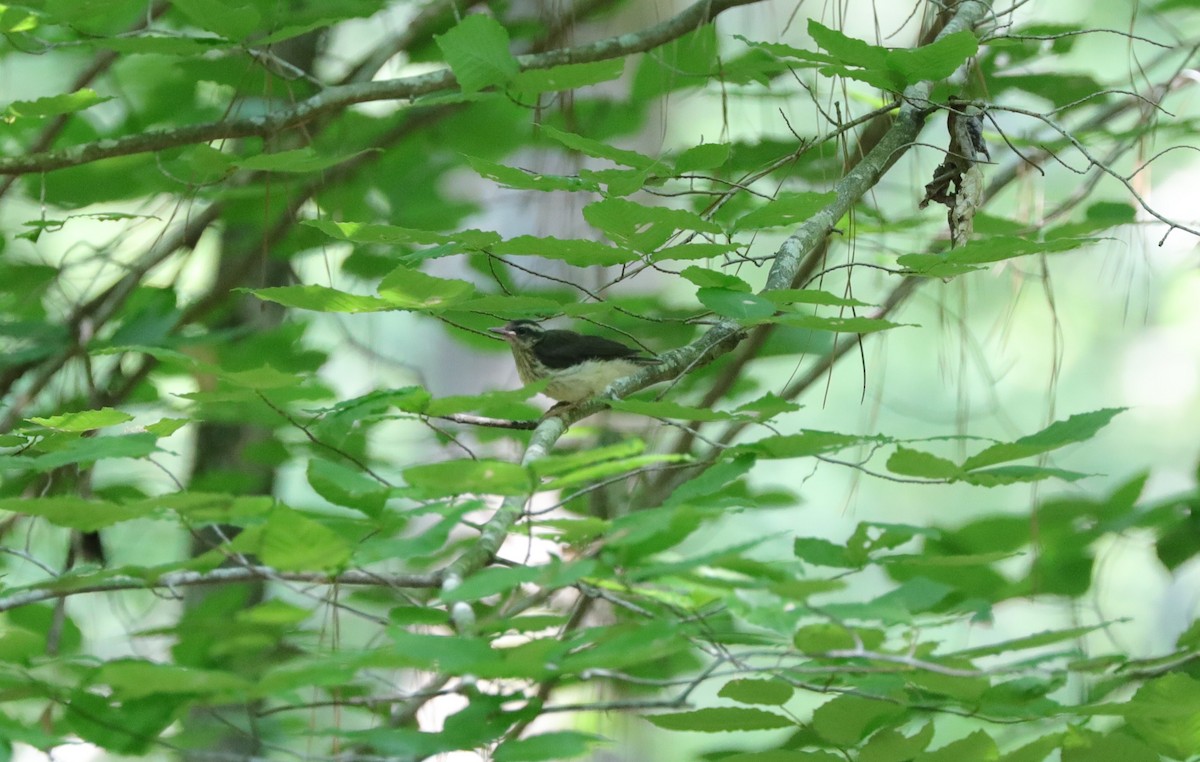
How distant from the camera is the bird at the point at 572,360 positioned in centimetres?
405

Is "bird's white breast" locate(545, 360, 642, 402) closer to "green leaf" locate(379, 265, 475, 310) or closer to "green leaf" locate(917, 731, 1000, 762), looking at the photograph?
"green leaf" locate(379, 265, 475, 310)

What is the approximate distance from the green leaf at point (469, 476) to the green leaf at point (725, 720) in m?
0.50

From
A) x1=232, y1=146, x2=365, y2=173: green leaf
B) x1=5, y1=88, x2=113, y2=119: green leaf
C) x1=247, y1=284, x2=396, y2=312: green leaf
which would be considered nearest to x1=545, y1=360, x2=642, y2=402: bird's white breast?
x1=232, y1=146, x2=365, y2=173: green leaf

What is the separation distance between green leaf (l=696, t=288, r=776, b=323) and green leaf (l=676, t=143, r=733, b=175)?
31 cm

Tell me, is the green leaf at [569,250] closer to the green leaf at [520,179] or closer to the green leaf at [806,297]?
the green leaf at [520,179]

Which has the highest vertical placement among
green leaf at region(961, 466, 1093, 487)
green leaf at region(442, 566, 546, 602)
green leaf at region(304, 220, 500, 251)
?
green leaf at region(304, 220, 500, 251)

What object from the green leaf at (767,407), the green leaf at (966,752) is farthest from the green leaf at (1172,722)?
the green leaf at (767,407)

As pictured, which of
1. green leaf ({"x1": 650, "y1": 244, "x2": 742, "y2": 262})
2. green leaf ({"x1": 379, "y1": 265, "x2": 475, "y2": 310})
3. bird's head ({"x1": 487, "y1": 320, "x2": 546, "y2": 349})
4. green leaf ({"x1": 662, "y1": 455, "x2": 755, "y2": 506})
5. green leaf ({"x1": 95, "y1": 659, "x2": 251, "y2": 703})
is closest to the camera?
green leaf ({"x1": 95, "y1": 659, "x2": 251, "y2": 703})

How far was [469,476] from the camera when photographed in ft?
4.67

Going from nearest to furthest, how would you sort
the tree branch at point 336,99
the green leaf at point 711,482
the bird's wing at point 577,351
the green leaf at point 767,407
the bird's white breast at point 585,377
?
1. the green leaf at point 711,482
2. the green leaf at point 767,407
3. the tree branch at point 336,99
4. the bird's white breast at point 585,377
5. the bird's wing at point 577,351

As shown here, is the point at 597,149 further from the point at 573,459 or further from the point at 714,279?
the point at 573,459

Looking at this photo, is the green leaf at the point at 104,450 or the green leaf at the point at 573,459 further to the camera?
the green leaf at the point at 104,450

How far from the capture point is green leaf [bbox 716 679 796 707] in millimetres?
1649

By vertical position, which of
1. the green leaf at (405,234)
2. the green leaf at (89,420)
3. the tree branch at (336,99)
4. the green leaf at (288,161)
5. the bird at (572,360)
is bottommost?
the green leaf at (89,420)
